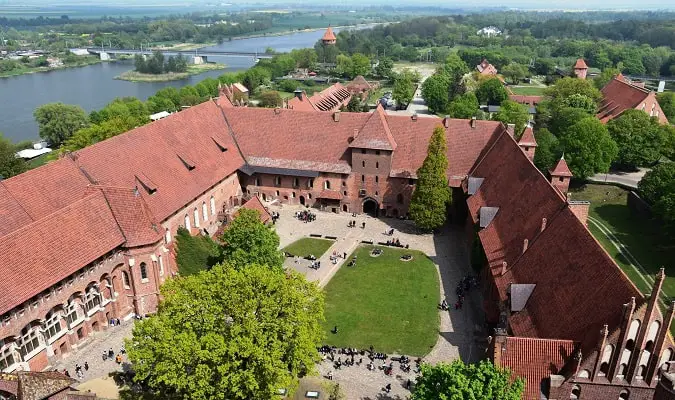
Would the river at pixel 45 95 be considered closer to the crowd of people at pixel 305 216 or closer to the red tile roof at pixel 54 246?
the crowd of people at pixel 305 216

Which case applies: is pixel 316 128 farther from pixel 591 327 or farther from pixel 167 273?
pixel 591 327

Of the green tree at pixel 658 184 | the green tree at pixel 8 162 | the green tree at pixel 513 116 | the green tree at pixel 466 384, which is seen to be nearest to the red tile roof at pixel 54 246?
the green tree at pixel 466 384

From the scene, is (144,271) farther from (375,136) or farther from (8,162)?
(8,162)

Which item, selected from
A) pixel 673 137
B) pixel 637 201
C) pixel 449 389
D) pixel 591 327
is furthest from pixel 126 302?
pixel 673 137

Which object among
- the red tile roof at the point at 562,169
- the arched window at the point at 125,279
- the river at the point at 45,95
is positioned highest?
the red tile roof at the point at 562,169

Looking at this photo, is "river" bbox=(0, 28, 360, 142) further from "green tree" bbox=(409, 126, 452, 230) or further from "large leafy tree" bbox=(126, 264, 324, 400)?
"large leafy tree" bbox=(126, 264, 324, 400)

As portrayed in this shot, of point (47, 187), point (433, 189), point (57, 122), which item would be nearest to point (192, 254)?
point (47, 187)
